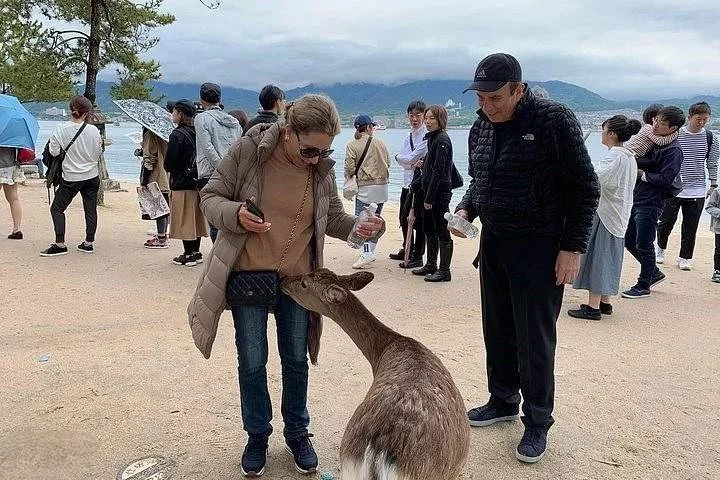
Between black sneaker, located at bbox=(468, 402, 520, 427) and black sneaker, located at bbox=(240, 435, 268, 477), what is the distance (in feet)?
4.95

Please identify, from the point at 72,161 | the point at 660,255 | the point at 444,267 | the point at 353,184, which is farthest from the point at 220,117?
the point at 660,255

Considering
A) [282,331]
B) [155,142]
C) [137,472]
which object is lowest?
[137,472]

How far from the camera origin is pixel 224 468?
363 centimetres

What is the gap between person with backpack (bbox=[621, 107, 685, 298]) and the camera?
24.3 feet

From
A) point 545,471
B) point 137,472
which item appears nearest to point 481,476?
point 545,471

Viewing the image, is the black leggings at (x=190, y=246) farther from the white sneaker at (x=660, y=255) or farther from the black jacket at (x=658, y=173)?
the white sneaker at (x=660, y=255)

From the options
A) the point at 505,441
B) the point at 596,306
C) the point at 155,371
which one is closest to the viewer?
the point at 505,441

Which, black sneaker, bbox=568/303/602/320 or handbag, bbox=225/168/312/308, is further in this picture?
black sneaker, bbox=568/303/602/320

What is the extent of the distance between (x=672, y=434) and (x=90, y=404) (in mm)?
4012

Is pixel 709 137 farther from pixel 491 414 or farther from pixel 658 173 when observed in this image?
pixel 491 414

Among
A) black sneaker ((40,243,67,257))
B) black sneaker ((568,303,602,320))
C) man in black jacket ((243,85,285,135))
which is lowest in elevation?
black sneaker ((40,243,67,257))

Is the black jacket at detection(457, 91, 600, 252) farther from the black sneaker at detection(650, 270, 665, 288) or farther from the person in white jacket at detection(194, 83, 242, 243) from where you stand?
the black sneaker at detection(650, 270, 665, 288)

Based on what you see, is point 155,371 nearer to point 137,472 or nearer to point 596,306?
point 137,472

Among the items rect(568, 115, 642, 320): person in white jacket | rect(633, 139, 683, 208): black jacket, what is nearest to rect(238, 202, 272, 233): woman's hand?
rect(568, 115, 642, 320): person in white jacket
